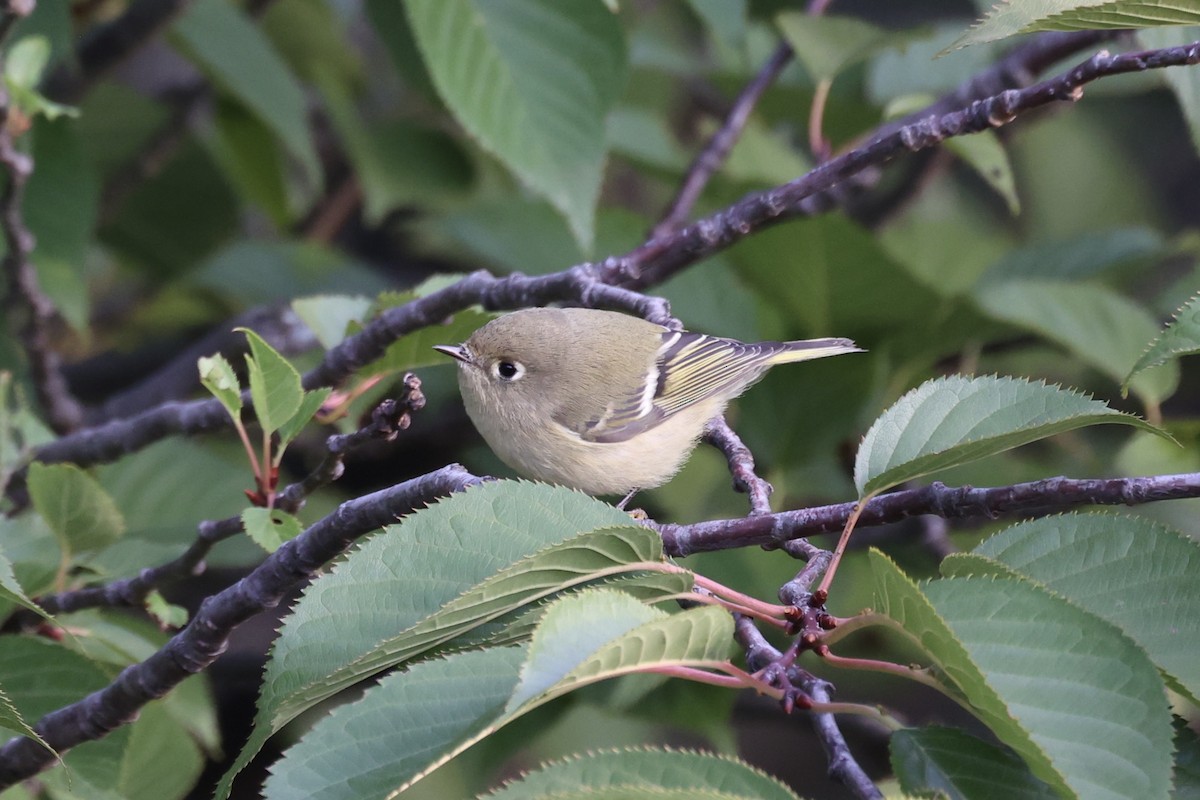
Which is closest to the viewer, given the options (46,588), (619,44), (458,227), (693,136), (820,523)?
(820,523)

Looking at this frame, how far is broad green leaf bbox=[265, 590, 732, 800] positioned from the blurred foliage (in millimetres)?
792

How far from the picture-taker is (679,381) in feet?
8.83

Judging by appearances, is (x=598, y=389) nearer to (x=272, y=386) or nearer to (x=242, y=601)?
(x=272, y=386)

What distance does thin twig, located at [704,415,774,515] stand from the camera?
1.58m

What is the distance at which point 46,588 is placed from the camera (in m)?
2.03

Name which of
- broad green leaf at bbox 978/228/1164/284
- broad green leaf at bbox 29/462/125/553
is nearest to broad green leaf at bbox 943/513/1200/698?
broad green leaf at bbox 29/462/125/553

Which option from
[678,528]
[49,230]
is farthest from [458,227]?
[678,528]

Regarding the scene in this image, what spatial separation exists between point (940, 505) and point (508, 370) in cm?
146

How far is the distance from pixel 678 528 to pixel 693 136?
14.6 ft

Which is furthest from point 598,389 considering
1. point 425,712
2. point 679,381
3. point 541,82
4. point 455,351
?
point 425,712

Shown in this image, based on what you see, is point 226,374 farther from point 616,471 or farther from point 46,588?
point 616,471

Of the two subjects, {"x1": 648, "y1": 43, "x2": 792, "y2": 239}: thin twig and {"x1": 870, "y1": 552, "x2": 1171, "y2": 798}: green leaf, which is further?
{"x1": 648, "y1": 43, "x2": 792, "y2": 239}: thin twig

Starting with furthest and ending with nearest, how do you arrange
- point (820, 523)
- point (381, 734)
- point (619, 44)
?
point (619, 44) < point (820, 523) < point (381, 734)

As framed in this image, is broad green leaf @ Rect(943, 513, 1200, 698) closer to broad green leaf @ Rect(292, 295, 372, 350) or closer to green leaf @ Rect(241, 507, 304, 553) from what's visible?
green leaf @ Rect(241, 507, 304, 553)
